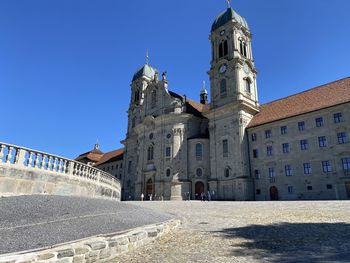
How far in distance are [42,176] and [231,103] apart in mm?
34086

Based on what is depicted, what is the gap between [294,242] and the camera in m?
7.61

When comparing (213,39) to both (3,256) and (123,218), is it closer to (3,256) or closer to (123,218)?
(123,218)

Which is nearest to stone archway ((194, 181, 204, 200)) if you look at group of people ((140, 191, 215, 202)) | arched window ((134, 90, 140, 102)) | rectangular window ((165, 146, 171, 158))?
group of people ((140, 191, 215, 202))

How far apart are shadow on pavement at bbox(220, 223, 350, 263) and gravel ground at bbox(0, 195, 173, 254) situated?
361cm

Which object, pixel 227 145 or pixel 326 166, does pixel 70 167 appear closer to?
pixel 326 166

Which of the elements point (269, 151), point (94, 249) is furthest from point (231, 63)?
point (94, 249)

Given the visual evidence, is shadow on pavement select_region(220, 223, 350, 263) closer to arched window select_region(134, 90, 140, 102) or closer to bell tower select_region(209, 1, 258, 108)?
bell tower select_region(209, 1, 258, 108)

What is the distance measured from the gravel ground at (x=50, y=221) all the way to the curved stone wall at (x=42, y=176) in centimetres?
80

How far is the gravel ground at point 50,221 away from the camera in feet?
19.6

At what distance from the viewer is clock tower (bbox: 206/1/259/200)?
38.2m

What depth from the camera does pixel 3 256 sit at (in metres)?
4.77

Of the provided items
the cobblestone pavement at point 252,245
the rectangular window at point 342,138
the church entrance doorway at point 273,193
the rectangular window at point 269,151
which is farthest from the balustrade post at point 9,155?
the rectangular window at point 269,151

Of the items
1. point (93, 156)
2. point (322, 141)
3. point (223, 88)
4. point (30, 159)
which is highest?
point (223, 88)

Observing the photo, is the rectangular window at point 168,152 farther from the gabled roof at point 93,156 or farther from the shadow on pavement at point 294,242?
the gabled roof at point 93,156
